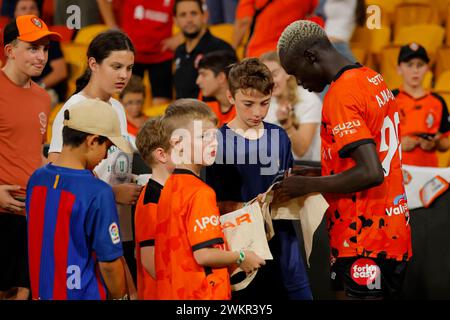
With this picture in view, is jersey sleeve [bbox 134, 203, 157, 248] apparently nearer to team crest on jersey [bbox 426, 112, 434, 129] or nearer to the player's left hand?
the player's left hand

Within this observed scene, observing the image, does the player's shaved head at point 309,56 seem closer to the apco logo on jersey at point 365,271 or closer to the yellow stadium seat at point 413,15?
the apco logo on jersey at point 365,271

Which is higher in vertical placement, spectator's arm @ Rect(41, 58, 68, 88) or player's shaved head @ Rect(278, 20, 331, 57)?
spectator's arm @ Rect(41, 58, 68, 88)

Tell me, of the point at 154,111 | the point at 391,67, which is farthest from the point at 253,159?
the point at 391,67

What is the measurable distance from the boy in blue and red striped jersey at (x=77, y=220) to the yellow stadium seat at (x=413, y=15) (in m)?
5.68

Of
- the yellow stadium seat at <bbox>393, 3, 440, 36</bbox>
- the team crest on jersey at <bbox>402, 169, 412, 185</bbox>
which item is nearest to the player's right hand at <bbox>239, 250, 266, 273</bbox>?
the team crest on jersey at <bbox>402, 169, 412, 185</bbox>

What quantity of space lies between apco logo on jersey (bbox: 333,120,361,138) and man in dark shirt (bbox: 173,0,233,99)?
12.6 ft

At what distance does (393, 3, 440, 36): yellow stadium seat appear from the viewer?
8.82 metres

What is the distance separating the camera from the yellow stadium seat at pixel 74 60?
28.4 ft

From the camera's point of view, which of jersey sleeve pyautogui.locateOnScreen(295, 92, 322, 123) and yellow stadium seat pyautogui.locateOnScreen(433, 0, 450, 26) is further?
yellow stadium seat pyautogui.locateOnScreen(433, 0, 450, 26)

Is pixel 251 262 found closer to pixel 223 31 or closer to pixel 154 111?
pixel 154 111

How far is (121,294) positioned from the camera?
3.85 metres

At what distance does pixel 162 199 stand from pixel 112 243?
1.00ft

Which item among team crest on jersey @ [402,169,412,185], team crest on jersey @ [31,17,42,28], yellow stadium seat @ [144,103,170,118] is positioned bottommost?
team crest on jersey @ [402,169,412,185]
